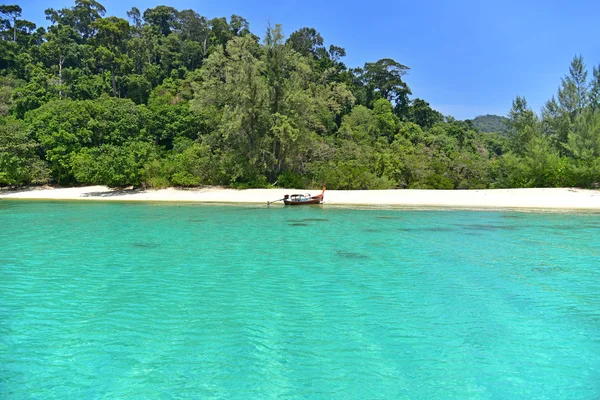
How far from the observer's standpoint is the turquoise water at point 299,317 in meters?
5.46

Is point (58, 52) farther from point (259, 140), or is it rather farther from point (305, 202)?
point (305, 202)

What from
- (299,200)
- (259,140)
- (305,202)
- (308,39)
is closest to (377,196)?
(305,202)

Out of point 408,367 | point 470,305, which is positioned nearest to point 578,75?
point 470,305

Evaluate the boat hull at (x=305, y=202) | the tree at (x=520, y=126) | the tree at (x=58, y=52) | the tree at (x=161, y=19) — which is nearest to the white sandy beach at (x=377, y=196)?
the boat hull at (x=305, y=202)

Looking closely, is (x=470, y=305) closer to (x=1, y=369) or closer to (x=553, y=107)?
(x=1, y=369)

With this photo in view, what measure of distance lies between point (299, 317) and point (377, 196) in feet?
85.5

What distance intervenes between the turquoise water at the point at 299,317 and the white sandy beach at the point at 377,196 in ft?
45.7

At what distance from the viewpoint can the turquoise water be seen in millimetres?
5461

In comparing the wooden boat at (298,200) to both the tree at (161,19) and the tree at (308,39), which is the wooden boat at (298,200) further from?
the tree at (161,19)

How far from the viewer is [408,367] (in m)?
5.86

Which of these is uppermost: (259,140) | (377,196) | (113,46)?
(113,46)

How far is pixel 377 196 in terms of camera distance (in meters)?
33.0

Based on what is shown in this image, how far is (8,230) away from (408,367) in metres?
19.6

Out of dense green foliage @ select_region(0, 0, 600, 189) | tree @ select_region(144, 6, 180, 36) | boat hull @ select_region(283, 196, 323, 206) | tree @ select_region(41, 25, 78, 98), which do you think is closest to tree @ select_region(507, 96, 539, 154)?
dense green foliage @ select_region(0, 0, 600, 189)
